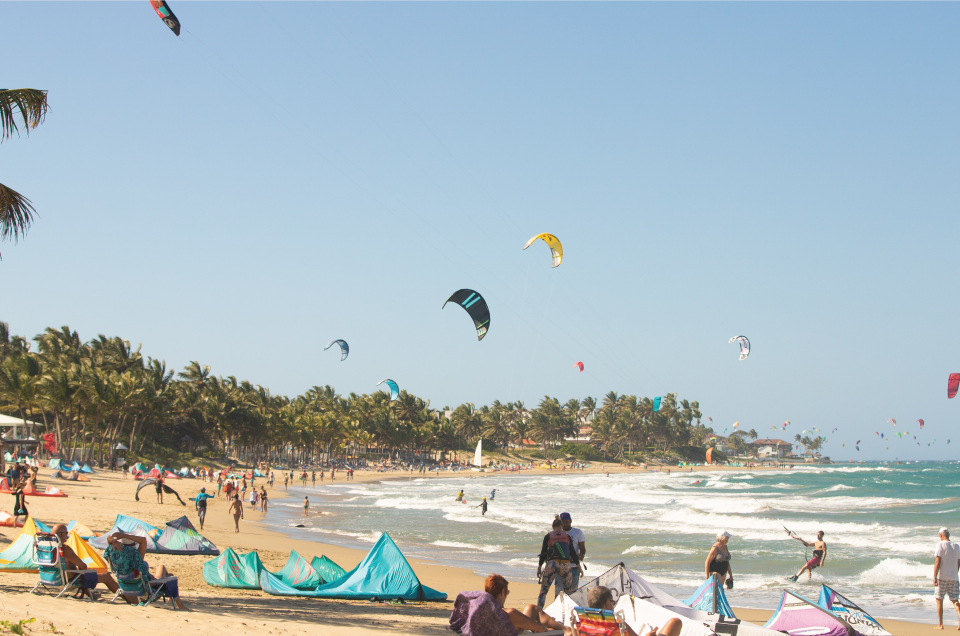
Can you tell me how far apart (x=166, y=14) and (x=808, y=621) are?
34.9ft

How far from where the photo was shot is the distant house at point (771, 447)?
180 metres

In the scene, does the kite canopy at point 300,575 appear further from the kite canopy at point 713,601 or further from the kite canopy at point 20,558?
the kite canopy at point 713,601

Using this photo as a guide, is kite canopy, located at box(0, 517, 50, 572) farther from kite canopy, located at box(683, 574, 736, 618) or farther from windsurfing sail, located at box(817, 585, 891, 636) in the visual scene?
windsurfing sail, located at box(817, 585, 891, 636)

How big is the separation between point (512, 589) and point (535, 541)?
7.37m

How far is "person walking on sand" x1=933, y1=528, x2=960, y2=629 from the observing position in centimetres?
803

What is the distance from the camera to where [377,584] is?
9.02 m

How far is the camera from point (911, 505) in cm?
3497

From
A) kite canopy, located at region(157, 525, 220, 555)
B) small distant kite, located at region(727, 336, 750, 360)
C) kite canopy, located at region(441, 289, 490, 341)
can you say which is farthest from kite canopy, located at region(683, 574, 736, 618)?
small distant kite, located at region(727, 336, 750, 360)

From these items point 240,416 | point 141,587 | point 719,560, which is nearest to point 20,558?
point 141,587

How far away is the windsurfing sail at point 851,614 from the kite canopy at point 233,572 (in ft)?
20.1

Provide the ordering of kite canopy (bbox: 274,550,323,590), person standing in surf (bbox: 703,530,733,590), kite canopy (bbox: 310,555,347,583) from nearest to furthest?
1. person standing in surf (bbox: 703,530,733,590)
2. kite canopy (bbox: 274,550,323,590)
3. kite canopy (bbox: 310,555,347,583)


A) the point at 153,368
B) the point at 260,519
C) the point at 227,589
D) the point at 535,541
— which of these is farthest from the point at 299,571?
the point at 153,368

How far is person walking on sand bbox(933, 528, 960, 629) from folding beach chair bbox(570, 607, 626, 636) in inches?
173

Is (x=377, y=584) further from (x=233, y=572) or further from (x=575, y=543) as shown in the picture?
(x=575, y=543)
